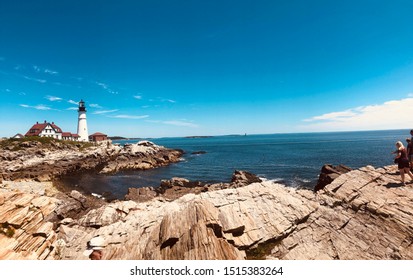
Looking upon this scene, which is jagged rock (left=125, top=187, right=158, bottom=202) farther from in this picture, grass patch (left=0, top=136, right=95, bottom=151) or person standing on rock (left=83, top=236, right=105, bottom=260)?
grass patch (left=0, top=136, right=95, bottom=151)

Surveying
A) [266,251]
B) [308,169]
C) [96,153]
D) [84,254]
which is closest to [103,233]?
[84,254]

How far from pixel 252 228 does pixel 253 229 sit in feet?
0.21

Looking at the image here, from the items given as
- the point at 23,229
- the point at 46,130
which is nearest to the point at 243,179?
the point at 23,229

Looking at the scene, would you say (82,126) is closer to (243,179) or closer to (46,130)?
(46,130)

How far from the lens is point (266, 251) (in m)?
9.08

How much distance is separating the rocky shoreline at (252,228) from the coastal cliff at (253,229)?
36 mm

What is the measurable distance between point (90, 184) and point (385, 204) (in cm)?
3919

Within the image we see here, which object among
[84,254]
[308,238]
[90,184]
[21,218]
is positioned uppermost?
[21,218]

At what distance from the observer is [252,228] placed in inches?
390

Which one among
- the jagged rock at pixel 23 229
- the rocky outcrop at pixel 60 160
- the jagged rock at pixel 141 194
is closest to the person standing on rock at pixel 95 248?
the jagged rock at pixel 23 229

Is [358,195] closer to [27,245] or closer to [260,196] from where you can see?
[260,196]

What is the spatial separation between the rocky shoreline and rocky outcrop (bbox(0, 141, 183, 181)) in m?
32.7

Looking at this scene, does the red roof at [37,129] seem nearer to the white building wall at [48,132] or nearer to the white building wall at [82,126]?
the white building wall at [48,132]

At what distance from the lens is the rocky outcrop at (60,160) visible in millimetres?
39094
